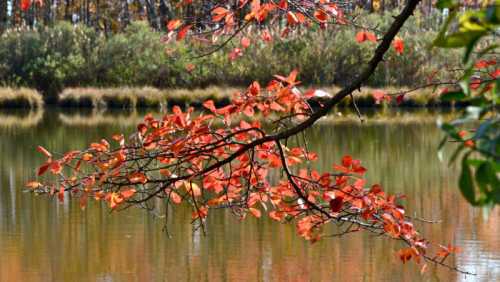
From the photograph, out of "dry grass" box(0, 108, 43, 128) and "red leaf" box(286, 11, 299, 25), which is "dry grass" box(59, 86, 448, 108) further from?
"red leaf" box(286, 11, 299, 25)

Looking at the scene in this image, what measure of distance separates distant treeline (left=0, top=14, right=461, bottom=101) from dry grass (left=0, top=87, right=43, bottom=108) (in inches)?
72.6

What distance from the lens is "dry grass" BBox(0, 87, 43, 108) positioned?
71.7 ft

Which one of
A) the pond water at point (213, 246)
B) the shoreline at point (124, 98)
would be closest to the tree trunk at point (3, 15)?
the shoreline at point (124, 98)

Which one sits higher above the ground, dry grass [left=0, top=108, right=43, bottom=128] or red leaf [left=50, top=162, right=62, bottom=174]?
red leaf [left=50, top=162, right=62, bottom=174]

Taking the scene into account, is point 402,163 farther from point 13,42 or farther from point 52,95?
point 13,42

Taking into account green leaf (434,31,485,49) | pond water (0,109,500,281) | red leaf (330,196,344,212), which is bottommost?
pond water (0,109,500,281)

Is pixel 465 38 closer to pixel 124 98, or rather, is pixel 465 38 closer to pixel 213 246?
pixel 213 246

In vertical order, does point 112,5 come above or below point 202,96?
above

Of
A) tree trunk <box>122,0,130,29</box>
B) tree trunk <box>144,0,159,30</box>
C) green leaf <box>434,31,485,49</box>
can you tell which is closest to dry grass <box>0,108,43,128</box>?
tree trunk <box>144,0,159,30</box>

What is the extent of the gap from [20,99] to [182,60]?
12.9 feet

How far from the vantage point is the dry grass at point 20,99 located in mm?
21859

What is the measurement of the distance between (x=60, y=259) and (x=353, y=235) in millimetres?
1714

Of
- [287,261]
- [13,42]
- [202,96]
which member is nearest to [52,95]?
[13,42]

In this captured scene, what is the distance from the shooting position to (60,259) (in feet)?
18.9
